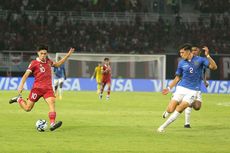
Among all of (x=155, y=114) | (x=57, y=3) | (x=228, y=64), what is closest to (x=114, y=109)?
(x=155, y=114)

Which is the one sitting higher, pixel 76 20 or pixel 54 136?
pixel 76 20

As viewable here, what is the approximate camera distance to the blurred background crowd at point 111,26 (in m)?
51.7

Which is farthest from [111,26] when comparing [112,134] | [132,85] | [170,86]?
[112,134]

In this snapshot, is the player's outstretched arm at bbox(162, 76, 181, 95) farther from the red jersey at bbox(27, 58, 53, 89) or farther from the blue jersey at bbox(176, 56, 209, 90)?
the red jersey at bbox(27, 58, 53, 89)

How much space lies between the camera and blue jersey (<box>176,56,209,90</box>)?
17609 millimetres

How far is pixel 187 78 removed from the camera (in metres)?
17.7

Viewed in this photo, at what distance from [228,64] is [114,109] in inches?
958

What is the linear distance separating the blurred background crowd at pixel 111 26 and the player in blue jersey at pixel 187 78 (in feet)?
110

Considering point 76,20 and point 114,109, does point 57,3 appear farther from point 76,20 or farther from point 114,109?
point 114,109

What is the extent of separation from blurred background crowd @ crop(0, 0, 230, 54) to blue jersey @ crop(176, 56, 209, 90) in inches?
1321

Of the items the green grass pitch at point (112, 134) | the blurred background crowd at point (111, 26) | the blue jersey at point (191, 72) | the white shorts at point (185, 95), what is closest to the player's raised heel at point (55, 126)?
the green grass pitch at point (112, 134)

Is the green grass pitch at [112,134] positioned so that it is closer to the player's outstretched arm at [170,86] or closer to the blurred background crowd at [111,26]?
the player's outstretched arm at [170,86]

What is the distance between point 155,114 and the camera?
2455cm

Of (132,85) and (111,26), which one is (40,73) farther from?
(111,26)
